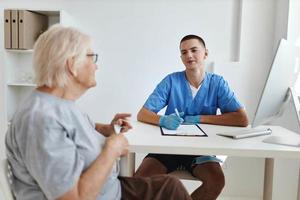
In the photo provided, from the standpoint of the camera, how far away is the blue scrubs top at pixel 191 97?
197cm

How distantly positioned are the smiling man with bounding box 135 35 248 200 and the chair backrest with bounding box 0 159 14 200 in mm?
882

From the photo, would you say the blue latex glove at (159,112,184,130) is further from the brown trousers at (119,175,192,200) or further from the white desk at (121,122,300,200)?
the brown trousers at (119,175,192,200)

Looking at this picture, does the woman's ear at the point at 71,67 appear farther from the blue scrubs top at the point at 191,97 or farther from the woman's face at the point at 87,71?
the blue scrubs top at the point at 191,97

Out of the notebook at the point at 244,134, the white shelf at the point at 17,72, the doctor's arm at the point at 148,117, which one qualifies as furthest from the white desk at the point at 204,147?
the white shelf at the point at 17,72

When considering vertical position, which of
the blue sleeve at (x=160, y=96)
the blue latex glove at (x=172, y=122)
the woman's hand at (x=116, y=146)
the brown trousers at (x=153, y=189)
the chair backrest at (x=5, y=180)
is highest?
the blue sleeve at (x=160, y=96)

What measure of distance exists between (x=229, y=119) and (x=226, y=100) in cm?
19

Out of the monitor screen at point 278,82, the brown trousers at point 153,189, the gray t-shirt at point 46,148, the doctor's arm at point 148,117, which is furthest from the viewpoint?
the doctor's arm at point 148,117

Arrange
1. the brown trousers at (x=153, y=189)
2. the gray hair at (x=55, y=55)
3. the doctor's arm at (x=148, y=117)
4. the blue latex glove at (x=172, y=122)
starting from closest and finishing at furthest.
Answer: the gray hair at (x=55, y=55)
the brown trousers at (x=153, y=189)
the blue latex glove at (x=172, y=122)
the doctor's arm at (x=148, y=117)

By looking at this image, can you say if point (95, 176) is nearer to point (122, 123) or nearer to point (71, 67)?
point (71, 67)

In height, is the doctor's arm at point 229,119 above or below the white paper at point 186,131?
above

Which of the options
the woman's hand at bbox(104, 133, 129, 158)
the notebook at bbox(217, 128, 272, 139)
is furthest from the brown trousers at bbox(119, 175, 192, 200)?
the notebook at bbox(217, 128, 272, 139)

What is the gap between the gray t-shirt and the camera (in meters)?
0.83

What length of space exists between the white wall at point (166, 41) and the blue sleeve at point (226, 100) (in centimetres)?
72

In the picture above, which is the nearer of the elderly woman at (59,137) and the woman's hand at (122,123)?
the elderly woman at (59,137)
